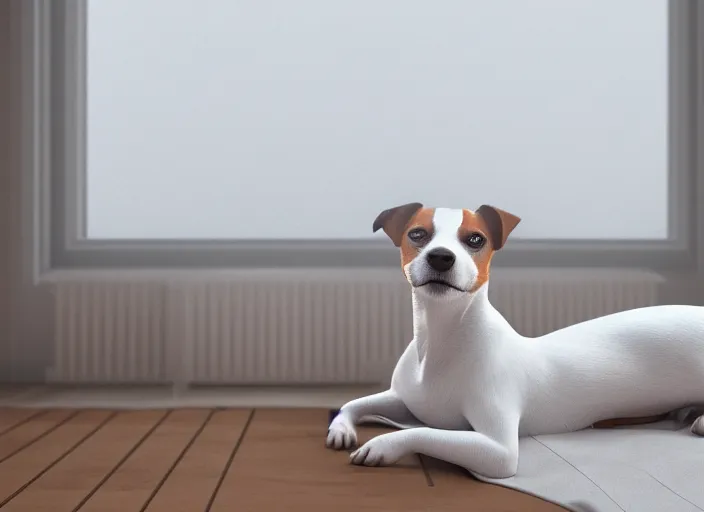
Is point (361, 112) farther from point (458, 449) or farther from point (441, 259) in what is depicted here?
point (458, 449)

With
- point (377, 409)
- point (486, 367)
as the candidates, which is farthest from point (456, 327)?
point (377, 409)

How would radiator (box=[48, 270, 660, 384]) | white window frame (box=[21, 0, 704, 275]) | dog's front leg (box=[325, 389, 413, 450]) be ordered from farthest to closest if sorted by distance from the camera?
white window frame (box=[21, 0, 704, 275]), radiator (box=[48, 270, 660, 384]), dog's front leg (box=[325, 389, 413, 450])

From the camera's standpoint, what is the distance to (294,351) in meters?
2.47

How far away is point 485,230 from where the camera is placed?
4.87 feet

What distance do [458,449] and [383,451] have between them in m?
0.15

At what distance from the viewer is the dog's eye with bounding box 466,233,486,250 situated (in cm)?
143

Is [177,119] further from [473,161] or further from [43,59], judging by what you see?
[473,161]

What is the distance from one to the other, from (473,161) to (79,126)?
59.6 inches

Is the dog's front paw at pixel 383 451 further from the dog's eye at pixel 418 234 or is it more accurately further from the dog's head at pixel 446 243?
the dog's eye at pixel 418 234

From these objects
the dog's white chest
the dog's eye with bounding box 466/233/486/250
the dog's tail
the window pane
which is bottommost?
the dog's tail

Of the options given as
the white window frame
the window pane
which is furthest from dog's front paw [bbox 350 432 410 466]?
the window pane

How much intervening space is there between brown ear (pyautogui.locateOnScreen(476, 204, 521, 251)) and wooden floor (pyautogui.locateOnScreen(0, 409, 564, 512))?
19.2 inches

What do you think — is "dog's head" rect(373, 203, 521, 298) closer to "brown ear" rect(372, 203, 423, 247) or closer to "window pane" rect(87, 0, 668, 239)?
"brown ear" rect(372, 203, 423, 247)

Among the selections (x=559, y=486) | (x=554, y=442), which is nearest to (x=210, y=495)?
(x=559, y=486)
